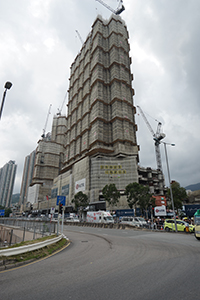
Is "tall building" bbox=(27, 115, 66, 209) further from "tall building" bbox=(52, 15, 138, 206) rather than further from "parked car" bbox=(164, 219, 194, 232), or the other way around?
"parked car" bbox=(164, 219, 194, 232)

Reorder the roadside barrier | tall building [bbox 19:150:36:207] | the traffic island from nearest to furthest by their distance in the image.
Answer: the traffic island < the roadside barrier < tall building [bbox 19:150:36:207]

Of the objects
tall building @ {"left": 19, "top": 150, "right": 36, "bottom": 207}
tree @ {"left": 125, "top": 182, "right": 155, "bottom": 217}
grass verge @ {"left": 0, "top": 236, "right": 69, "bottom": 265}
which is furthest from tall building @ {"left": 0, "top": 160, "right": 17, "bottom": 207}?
grass verge @ {"left": 0, "top": 236, "right": 69, "bottom": 265}

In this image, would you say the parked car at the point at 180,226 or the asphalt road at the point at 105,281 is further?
the parked car at the point at 180,226

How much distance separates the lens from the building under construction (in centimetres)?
7138

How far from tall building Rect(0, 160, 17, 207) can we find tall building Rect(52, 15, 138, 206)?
113 metres

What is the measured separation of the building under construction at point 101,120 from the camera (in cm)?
7138

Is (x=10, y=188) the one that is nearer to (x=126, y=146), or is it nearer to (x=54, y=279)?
(x=126, y=146)

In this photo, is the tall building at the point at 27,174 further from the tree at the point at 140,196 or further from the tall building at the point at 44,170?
the tree at the point at 140,196

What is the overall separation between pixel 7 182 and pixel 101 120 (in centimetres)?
15461

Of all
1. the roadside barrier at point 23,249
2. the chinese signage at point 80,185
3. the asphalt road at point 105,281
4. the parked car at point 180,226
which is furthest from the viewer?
the chinese signage at point 80,185

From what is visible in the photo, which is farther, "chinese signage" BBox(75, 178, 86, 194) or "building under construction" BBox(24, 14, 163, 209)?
"chinese signage" BBox(75, 178, 86, 194)

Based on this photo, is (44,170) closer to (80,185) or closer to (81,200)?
(80,185)

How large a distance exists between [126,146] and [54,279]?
2927 inches

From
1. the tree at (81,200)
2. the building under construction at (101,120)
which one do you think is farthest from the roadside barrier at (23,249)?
the building under construction at (101,120)
